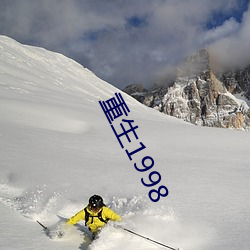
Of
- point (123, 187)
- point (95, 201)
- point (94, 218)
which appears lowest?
point (94, 218)

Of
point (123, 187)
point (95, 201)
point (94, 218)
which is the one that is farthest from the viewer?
point (123, 187)

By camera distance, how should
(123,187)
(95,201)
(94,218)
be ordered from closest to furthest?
(95,201) → (94,218) → (123,187)

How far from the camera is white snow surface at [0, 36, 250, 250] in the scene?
5492 millimetres

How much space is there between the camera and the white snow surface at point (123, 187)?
18.0 ft

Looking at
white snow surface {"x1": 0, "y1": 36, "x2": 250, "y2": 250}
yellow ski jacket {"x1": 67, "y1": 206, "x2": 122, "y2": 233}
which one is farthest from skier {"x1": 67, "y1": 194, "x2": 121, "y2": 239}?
white snow surface {"x1": 0, "y1": 36, "x2": 250, "y2": 250}

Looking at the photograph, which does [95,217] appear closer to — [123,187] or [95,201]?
[95,201]

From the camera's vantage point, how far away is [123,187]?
797 centimetres

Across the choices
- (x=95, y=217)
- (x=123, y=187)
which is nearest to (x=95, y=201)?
(x=95, y=217)

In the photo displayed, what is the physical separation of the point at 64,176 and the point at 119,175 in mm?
1530

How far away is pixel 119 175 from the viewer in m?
8.88

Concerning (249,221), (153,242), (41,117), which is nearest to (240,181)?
(249,221)

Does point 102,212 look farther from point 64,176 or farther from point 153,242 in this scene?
point 64,176

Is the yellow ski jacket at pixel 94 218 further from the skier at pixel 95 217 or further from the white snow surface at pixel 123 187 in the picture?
the white snow surface at pixel 123 187

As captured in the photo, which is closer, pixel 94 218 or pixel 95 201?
pixel 95 201
